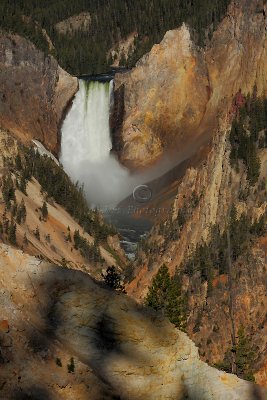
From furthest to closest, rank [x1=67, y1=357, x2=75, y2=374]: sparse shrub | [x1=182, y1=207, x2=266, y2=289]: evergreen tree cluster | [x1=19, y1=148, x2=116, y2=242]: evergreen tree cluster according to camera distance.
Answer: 1. [x1=19, y1=148, x2=116, y2=242]: evergreen tree cluster
2. [x1=182, y1=207, x2=266, y2=289]: evergreen tree cluster
3. [x1=67, y1=357, x2=75, y2=374]: sparse shrub

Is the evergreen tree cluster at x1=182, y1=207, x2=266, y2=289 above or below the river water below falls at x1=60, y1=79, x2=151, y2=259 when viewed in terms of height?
above

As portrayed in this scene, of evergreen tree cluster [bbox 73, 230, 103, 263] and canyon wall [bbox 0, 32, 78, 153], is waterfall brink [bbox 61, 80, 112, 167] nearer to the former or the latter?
canyon wall [bbox 0, 32, 78, 153]

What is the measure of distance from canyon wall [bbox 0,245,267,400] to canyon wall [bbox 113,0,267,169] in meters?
106

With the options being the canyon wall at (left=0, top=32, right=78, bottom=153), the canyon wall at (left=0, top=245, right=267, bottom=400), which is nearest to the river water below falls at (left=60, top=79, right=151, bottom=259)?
the canyon wall at (left=0, top=32, right=78, bottom=153)

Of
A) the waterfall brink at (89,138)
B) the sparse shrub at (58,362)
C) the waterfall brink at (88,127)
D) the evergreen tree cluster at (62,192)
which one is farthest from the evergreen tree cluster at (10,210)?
the sparse shrub at (58,362)

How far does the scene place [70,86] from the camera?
149 metres

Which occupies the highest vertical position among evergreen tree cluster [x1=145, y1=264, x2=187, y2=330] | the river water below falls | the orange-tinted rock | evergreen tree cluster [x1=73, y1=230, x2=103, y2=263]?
the orange-tinted rock

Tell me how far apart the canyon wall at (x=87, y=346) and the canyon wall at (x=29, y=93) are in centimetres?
10579

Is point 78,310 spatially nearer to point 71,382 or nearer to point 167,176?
point 71,382

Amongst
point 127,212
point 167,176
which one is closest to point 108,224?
point 127,212

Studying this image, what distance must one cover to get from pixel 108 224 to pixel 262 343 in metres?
58.6

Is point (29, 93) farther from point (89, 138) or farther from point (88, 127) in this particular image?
point (89, 138)

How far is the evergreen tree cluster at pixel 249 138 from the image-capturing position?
265ft

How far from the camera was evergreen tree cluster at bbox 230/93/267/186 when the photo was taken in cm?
8062
